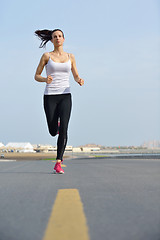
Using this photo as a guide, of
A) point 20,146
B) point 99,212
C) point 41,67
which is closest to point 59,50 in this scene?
point 41,67

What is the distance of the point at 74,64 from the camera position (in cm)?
627

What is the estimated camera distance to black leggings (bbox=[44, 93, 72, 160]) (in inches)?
233

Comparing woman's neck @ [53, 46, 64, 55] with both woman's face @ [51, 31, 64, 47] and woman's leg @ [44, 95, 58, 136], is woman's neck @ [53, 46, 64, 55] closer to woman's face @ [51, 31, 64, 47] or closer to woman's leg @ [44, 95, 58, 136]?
woman's face @ [51, 31, 64, 47]

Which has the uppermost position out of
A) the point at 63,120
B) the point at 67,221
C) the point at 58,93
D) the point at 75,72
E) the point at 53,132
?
the point at 75,72

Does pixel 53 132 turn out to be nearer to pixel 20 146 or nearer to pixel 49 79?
pixel 49 79

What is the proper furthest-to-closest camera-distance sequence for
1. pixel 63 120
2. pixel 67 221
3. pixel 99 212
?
pixel 63 120, pixel 99 212, pixel 67 221

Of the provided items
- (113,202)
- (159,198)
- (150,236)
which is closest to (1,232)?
Result: (150,236)

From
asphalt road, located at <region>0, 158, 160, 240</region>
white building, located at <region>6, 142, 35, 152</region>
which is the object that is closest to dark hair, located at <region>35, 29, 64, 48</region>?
asphalt road, located at <region>0, 158, 160, 240</region>

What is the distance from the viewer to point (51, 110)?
5.98 metres

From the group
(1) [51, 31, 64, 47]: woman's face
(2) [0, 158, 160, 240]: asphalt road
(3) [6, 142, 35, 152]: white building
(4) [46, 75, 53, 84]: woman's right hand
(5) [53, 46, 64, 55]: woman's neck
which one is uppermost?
(1) [51, 31, 64, 47]: woman's face

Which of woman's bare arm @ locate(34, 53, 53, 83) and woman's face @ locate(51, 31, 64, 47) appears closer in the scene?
woman's bare arm @ locate(34, 53, 53, 83)

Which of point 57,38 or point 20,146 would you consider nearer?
point 57,38

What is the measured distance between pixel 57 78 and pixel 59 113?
2.08 ft

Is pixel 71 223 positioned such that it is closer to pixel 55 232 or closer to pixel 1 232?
pixel 55 232
